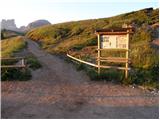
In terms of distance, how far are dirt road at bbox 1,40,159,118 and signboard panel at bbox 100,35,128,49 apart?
199cm

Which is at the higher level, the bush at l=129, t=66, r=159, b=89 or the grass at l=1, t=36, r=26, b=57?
the grass at l=1, t=36, r=26, b=57

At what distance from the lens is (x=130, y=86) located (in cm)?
1622

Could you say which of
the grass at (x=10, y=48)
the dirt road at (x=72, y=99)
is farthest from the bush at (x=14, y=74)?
the grass at (x=10, y=48)

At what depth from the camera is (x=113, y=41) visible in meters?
17.7

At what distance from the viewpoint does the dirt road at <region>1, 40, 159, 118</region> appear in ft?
38.7

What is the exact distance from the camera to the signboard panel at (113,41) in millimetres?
17391

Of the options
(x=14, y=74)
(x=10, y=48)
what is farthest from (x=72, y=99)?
(x=10, y=48)

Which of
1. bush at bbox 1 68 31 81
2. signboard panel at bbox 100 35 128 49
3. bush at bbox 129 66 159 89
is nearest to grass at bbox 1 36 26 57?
bush at bbox 1 68 31 81

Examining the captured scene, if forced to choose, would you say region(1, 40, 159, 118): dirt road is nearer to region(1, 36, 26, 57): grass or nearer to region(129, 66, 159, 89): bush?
region(129, 66, 159, 89): bush

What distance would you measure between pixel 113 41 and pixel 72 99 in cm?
510

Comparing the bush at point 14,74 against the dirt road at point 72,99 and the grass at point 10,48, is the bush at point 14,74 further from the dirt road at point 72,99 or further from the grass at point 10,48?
the grass at point 10,48

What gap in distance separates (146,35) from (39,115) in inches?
838

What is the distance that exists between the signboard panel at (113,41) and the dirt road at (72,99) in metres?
1.99

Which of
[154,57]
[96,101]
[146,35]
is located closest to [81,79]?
[96,101]
